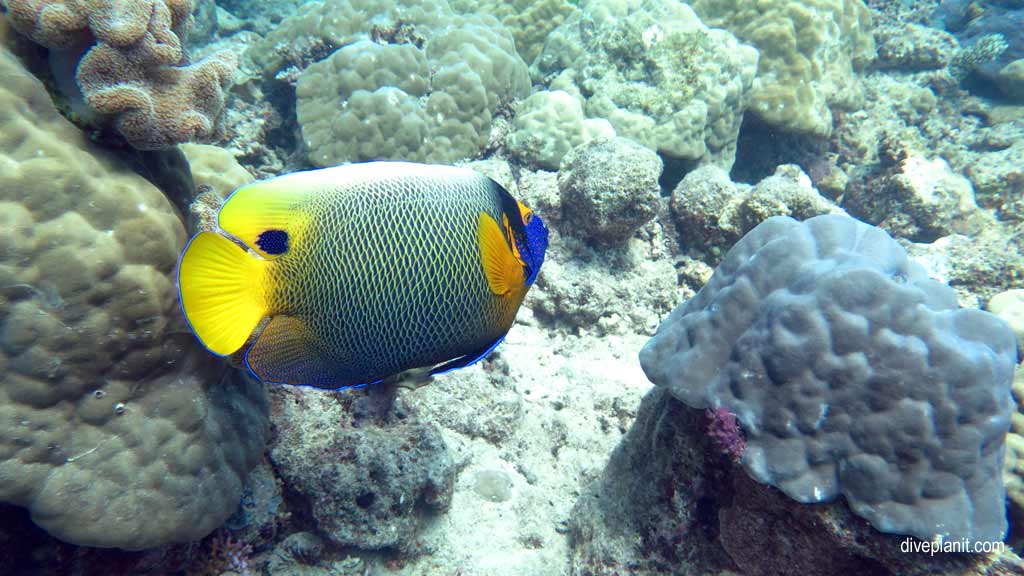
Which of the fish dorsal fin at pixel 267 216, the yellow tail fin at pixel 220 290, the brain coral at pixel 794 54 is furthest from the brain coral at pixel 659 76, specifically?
the yellow tail fin at pixel 220 290

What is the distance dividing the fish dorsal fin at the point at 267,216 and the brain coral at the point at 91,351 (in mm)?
937

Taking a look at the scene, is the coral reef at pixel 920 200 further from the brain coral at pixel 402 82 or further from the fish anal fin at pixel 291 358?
the fish anal fin at pixel 291 358

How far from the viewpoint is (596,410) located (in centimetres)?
485

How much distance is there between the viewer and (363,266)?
1.81 metres

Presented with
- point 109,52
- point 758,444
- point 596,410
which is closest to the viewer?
point 109,52

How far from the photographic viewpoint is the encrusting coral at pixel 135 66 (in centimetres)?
211

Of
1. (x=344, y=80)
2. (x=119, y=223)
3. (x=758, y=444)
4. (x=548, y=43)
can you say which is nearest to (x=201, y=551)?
(x=119, y=223)

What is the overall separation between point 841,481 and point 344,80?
6.92 m

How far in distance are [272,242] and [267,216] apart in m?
0.11

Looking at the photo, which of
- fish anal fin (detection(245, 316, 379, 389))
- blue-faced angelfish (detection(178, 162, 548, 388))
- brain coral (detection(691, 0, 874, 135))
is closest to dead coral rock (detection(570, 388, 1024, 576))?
blue-faced angelfish (detection(178, 162, 548, 388))

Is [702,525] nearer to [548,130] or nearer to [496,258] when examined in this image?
[496,258]

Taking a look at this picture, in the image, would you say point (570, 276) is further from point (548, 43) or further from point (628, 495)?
point (548, 43)

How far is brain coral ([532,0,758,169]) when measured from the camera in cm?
802

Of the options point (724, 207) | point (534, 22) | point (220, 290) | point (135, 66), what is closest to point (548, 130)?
point (724, 207)
